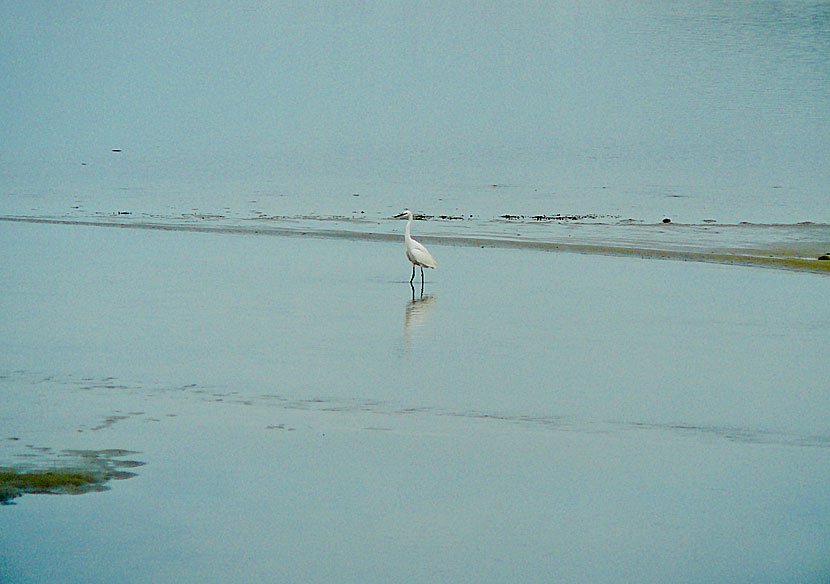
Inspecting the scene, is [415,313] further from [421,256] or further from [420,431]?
[420,431]

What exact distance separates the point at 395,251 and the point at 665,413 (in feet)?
36.7

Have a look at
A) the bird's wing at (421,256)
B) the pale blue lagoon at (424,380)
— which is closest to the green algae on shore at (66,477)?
the pale blue lagoon at (424,380)

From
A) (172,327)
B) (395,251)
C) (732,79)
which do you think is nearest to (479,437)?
(172,327)

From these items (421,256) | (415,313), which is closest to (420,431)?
(415,313)

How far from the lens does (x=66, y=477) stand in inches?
219

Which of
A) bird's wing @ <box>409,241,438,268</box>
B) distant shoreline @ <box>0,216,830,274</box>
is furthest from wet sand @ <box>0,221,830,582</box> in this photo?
distant shoreline @ <box>0,216,830,274</box>

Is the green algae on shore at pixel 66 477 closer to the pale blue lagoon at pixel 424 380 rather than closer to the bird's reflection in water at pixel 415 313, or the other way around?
the pale blue lagoon at pixel 424 380

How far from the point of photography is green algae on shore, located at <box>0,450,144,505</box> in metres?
5.38

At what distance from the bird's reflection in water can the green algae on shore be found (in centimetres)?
393

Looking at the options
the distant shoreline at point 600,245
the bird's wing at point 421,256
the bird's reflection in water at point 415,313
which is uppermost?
the distant shoreline at point 600,245

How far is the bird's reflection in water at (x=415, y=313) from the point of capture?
10.3m

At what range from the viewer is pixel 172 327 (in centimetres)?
1013

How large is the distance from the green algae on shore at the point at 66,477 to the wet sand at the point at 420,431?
0.09 meters

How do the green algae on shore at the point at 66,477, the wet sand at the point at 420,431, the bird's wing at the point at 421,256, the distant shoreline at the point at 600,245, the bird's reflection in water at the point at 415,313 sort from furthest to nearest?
1. the distant shoreline at the point at 600,245
2. the bird's wing at the point at 421,256
3. the bird's reflection in water at the point at 415,313
4. the green algae on shore at the point at 66,477
5. the wet sand at the point at 420,431
